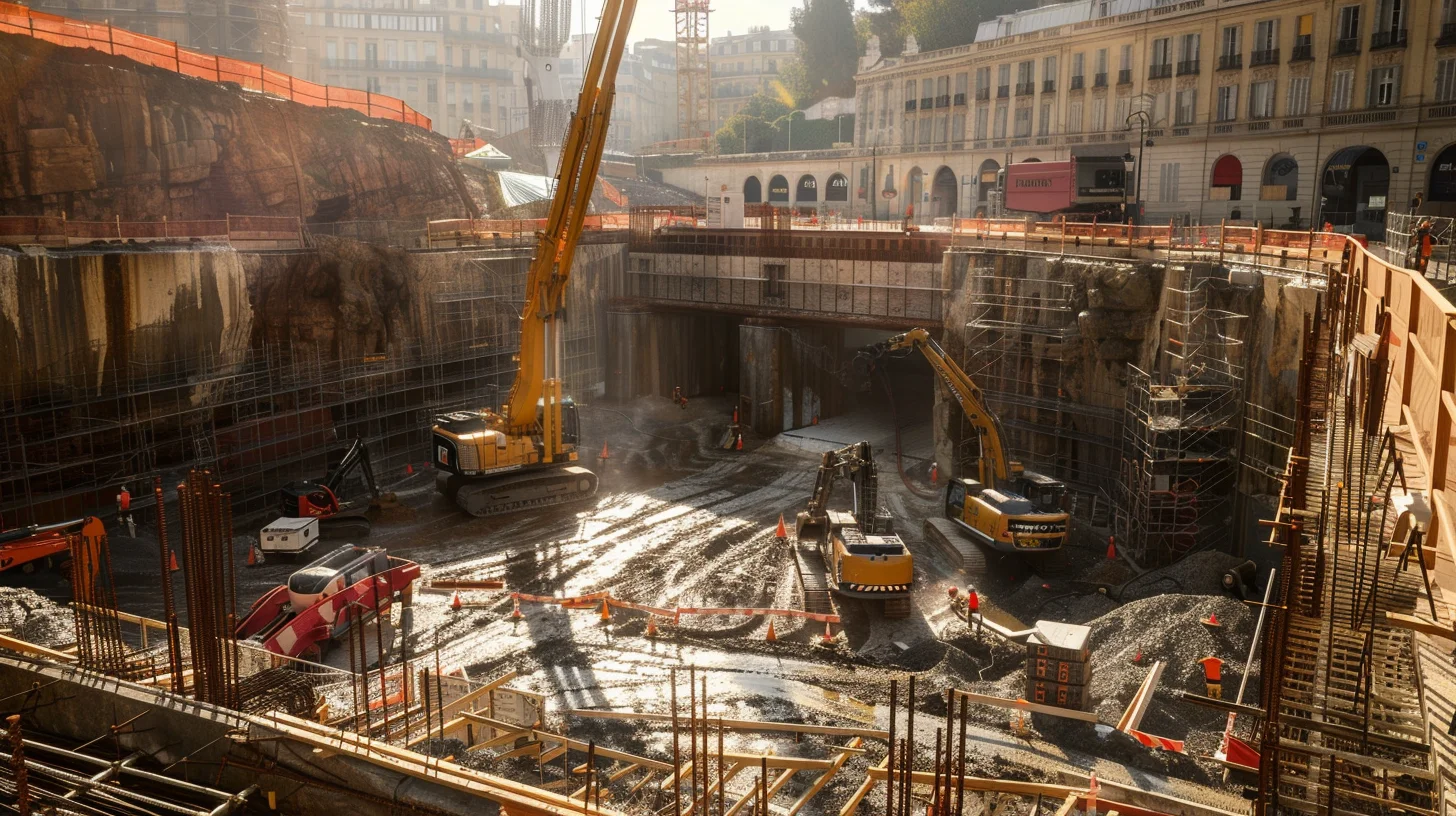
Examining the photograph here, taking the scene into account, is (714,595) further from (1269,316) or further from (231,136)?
(231,136)

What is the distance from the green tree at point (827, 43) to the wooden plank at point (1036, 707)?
7193cm

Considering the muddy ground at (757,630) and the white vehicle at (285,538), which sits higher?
the white vehicle at (285,538)

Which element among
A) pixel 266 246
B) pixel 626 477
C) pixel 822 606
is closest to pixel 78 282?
pixel 266 246

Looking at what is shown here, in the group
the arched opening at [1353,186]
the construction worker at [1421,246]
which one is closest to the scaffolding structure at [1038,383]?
the construction worker at [1421,246]

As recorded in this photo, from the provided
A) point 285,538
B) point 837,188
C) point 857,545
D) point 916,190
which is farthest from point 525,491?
point 837,188

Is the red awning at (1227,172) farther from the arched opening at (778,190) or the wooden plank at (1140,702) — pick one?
the wooden plank at (1140,702)

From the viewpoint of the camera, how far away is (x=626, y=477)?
32.8m

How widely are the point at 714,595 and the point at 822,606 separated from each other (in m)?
2.45

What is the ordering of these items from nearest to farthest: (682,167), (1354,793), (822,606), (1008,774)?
(1354,793) → (1008,774) → (822,606) → (682,167)

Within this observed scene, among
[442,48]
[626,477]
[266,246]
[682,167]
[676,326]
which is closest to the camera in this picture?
[266,246]

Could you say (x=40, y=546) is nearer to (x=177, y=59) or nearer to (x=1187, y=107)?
(x=177, y=59)

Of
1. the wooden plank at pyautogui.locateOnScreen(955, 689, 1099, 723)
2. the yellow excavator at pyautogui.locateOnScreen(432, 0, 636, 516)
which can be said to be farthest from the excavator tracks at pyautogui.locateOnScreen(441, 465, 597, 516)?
the wooden plank at pyautogui.locateOnScreen(955, 689, 1099, 723)

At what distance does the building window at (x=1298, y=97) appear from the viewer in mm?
42125

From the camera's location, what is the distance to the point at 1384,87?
39.6 m
